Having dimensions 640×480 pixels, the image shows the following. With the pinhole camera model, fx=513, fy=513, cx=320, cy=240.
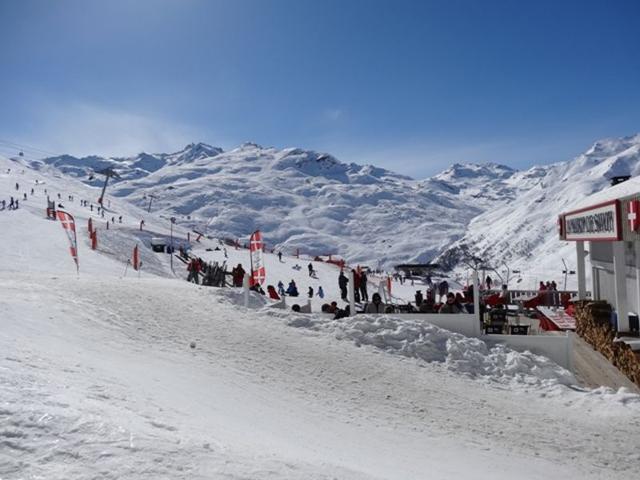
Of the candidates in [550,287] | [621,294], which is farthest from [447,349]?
[550,287]

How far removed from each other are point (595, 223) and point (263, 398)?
13.5 meters

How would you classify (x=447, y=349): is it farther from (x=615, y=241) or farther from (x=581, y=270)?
(x=581, y=270)

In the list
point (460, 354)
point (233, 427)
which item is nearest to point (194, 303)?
point (460, 354)

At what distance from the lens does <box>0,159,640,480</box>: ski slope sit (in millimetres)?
4500

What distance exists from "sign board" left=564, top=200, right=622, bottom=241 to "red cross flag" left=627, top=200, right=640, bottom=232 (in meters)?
0.88

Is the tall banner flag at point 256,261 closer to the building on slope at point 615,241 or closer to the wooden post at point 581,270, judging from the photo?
the building on slope at point 615,241

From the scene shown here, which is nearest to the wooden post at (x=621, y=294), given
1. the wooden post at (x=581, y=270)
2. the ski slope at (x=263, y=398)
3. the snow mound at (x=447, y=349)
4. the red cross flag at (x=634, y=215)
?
the red cross flag at (x=634, y=215)

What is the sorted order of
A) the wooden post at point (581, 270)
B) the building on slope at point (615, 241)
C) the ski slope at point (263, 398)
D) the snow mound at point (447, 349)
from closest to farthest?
the ski slope at point (263, 398) → the snow mound at point (447, 349) → the building on slope at point (615, 241) → the wooden post at point (581, 270)

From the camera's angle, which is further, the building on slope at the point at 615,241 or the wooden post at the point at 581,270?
the wooden post at the point at 581,270

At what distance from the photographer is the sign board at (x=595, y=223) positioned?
1517 centimetres

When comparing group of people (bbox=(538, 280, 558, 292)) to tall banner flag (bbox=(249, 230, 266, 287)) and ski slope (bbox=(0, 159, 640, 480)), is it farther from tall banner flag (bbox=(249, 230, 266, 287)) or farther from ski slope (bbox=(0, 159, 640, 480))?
ski slope (bbox=(0, 159, 640, 480))

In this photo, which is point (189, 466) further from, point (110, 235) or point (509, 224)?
point (509, 224)

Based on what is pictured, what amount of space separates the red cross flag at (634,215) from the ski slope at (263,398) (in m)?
4.41

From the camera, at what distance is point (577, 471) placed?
26.1 ft
